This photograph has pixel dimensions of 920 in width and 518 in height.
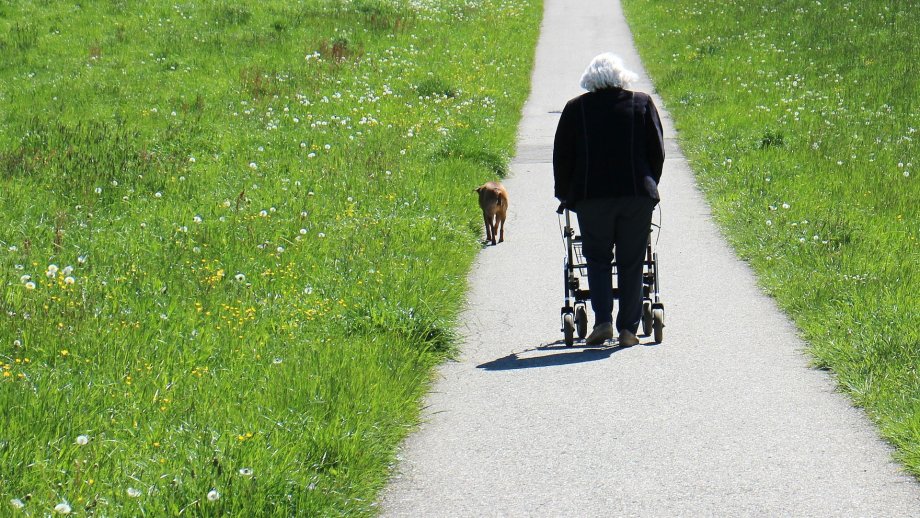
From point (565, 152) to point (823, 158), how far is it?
24.6 ft

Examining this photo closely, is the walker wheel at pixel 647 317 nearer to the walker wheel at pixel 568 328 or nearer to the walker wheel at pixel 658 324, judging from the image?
the walker wheel at pixel 658 324

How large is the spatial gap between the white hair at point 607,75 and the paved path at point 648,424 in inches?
69.1

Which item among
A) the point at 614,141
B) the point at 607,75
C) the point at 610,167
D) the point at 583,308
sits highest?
the point at 607,75

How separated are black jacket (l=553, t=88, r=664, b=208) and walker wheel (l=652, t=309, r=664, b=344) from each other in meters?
0.78

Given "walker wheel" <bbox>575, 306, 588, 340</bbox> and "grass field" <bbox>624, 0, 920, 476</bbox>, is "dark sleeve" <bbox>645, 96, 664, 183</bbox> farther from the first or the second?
"grass field" <bbox>624, 0, 920, 476</bbox>

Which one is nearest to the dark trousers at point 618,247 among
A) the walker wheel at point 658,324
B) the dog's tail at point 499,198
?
the walker wheel at point 658,324

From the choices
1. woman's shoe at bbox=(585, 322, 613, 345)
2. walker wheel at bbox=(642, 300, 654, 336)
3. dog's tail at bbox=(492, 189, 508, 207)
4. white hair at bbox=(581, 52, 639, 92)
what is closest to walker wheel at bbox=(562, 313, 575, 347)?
woman's shoe at bbox=(585, 322, 613, 345)

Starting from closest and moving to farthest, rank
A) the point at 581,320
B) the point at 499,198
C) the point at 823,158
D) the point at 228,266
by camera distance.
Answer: the point at 581,320 → the point at 228,266 → the point at 499,198 → the point at 823,158

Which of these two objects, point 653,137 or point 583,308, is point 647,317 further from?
point 653,137

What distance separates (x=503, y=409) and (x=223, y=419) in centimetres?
158

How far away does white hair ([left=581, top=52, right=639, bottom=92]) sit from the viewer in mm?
7312

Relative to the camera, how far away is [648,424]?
589 cm

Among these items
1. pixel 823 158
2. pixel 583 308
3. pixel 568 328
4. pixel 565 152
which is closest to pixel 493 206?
pixel 583 308

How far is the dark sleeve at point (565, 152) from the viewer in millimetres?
7418
